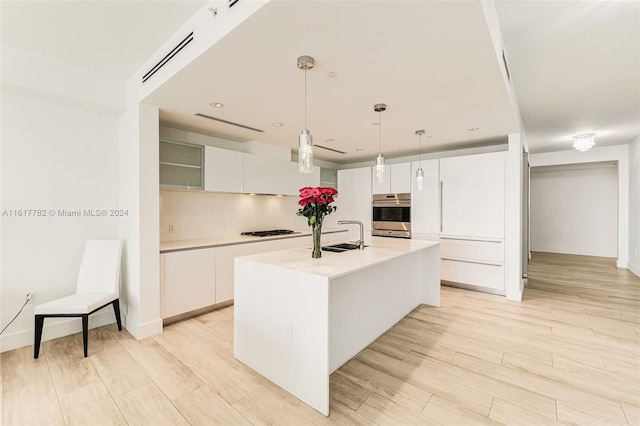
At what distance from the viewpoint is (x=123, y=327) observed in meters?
3.03

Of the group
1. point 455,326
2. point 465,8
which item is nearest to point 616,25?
point 465,8

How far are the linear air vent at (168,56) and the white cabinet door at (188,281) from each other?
1764mm

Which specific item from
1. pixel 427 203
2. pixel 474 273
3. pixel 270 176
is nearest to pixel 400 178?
pixel 427 203

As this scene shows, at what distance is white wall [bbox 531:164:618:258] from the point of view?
7.07 meters

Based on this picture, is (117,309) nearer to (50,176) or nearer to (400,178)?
(50,176)

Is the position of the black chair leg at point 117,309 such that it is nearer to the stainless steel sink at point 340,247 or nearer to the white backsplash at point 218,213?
the white backsplash at point 218,213

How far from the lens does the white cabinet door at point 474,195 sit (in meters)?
4.14

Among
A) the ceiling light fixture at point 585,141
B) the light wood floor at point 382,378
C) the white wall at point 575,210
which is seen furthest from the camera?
the white wall at point 575,210

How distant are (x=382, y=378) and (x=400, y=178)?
3.64 meters

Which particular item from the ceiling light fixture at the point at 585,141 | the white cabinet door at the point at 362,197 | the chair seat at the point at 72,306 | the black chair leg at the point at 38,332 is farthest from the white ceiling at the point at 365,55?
the black chair leg at the point at 38,332

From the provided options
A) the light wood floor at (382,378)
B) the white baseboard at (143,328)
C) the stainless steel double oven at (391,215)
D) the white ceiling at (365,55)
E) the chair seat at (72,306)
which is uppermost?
the white ceiling at (365,55)

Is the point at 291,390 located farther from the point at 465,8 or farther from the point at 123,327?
the point at 465,8

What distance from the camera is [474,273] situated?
172 inches

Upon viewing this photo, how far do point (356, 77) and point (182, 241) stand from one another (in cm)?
293
